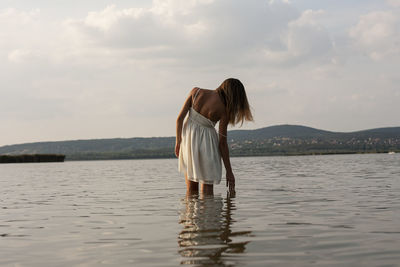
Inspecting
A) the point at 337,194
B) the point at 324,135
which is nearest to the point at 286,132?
the point at 324,135

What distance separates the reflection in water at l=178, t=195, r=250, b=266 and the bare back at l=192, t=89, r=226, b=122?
4.77 ft

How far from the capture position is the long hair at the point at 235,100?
7.57 metres

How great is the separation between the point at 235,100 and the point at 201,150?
104cm

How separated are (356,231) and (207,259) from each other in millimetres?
1981

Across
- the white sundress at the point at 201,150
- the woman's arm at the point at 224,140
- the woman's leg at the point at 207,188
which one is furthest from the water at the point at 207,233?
the woman's arm at the point at 224,140

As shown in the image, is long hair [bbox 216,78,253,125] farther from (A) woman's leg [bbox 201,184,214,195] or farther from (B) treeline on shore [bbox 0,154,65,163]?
(B) treeline on shore [bbox 0,154,65,163]

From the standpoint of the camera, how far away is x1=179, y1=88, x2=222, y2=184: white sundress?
25.8 ft

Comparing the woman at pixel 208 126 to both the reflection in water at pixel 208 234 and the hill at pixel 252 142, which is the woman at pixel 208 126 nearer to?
the reflection in water at pixel 208 234

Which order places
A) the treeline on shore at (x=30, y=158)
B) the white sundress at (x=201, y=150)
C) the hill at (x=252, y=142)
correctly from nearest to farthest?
1. the white sundress at (x=201, y=150)
2. the treeline on shore at (x=30, y=158)
3. the hill at (x=252, y=142)

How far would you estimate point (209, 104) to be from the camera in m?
7.72

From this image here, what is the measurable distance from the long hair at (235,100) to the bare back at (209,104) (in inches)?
4.3

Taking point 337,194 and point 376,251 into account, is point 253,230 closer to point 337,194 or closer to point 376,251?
point 376,251

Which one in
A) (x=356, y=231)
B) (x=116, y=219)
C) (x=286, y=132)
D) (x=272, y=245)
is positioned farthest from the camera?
(x=286, y=132)

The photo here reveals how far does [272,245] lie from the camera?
4164 mm
